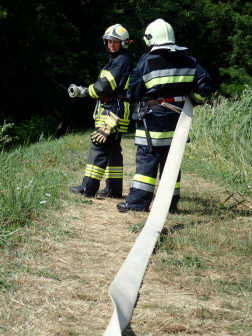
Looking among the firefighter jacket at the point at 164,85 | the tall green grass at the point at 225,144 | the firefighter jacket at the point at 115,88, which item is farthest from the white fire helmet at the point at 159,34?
the tall green grass at the point at 225,144

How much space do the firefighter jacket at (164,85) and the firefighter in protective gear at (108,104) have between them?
0.76 meters

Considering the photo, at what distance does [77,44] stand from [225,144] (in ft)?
54.5

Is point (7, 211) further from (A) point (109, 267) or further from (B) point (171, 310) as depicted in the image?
(B) point (171, 310)

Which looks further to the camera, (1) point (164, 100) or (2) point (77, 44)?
(2) point (77, 44)

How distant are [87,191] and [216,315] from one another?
2.78 meters

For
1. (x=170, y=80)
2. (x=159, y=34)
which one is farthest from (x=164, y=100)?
(x=159, y=34)

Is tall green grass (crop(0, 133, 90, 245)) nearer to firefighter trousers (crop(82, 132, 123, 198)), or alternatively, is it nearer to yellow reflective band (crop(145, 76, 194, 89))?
firefighter trousers (crop(82, 132, 123, 198))

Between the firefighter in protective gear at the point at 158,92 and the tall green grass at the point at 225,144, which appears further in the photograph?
the tall green grass at the point at 225,144

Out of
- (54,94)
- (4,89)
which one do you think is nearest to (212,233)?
(4,89)

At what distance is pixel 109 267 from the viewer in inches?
108

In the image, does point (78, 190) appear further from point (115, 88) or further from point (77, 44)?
point (77, 44)

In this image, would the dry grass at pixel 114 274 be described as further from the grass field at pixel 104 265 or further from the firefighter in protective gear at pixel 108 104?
the firefighter in protective gear at pixel 108 104

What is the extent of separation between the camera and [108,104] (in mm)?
4750

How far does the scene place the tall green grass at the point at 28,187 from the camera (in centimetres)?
322
